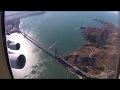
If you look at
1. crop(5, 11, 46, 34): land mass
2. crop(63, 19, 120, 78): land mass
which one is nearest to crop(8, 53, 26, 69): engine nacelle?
crop(5, 11, 46, 34): land mass

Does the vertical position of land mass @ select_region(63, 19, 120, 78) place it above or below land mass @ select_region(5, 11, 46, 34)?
below

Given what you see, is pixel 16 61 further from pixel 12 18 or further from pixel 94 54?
pixel 94 54

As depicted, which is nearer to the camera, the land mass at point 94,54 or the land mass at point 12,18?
the land mass at point 12,18

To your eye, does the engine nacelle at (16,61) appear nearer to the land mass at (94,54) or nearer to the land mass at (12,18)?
the land mass at (12,18)

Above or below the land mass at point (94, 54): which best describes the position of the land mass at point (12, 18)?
above

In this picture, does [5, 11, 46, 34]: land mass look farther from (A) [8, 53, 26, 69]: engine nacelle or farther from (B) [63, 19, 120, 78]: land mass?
(B) [63, 19, 120, 78]: land mass

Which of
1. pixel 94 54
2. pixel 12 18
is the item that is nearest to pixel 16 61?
pixel 12 18

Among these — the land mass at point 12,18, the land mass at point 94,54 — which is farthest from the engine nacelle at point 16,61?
the land mass at point 94,54

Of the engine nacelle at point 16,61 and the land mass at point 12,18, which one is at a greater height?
the land mass at point 12,18

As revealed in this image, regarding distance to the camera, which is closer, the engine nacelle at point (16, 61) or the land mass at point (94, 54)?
the engine nacelle at point (16, 61)
